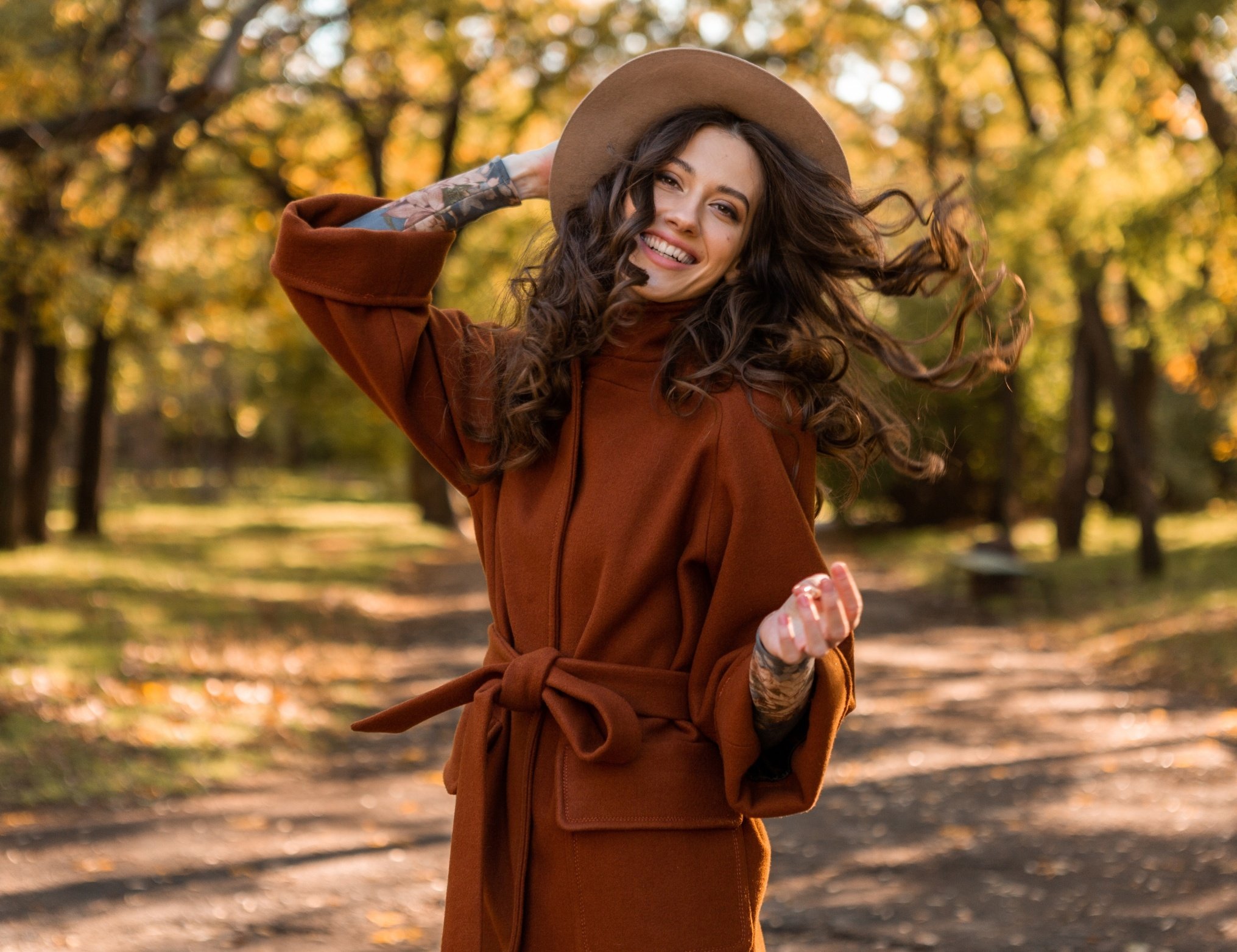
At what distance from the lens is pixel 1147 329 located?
1219cm

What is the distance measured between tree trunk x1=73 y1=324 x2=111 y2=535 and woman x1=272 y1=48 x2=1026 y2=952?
15.4 meters

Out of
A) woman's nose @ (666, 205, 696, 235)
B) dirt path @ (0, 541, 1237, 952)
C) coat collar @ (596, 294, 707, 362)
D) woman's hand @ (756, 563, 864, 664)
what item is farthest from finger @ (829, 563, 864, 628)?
dirt path @ (0, 541, 1237, 952)

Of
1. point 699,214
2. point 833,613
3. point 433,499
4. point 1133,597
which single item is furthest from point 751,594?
point 433,499

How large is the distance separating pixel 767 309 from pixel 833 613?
73cm

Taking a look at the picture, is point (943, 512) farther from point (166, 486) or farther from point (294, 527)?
point (166, 486)

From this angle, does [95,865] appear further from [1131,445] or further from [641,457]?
[1131,445]

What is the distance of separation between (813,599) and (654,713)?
424mm

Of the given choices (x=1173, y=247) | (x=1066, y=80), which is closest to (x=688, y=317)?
(x=1173, y=247)

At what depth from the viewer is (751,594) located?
212 centimetres

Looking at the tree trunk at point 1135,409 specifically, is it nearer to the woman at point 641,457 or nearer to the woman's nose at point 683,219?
the woman at point 641,457


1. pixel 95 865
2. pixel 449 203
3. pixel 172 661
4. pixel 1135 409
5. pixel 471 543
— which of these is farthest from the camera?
pixel 471 543

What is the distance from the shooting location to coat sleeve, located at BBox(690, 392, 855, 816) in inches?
81.4

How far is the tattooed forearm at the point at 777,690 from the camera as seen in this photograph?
1.94 m

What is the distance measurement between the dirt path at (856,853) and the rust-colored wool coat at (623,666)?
2629 mm
